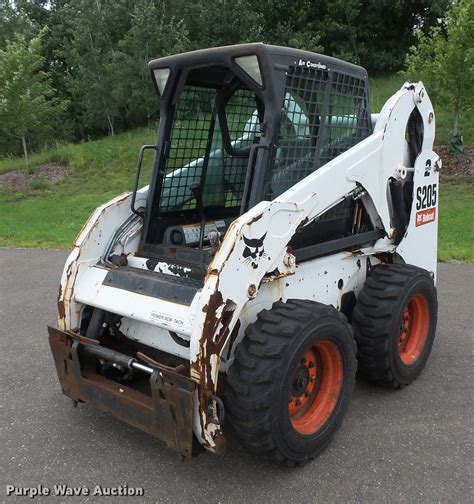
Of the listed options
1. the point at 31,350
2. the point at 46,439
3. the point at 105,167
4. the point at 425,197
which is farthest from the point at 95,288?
the point at 105,167

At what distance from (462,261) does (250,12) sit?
68.7 feet

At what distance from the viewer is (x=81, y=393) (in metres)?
3.21

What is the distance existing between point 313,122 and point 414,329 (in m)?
1.78

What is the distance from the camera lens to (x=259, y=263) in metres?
2.85

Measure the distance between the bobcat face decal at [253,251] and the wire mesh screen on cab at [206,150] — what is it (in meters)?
1.22

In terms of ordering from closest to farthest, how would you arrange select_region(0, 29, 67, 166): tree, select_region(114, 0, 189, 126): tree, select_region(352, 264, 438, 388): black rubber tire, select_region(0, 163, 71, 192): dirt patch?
1. select_region(352, 264, 438, 388): black rubber tire
2. select_region(0, 29, 67, 166): tree
3. select_region(0, 163, 71, 192): dirt patch
4. select_region(114, 0, 189, 126): tree

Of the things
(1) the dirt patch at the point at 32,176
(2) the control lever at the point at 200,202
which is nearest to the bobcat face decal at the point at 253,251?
(2) the control lever at the point at 200,202

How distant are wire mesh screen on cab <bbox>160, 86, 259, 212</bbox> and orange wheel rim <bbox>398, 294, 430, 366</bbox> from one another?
1.54 meters

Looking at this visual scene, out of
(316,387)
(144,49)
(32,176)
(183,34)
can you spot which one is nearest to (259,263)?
(316,387)

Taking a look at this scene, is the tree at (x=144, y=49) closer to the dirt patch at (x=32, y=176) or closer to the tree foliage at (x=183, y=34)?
the tree foliage at (x=183, y=34)

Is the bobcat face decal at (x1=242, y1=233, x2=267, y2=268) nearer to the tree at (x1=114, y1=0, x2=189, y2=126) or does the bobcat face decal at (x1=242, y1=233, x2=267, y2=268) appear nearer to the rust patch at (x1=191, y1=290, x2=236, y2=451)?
the rust patch at (x1=191, y1=290, x2=236, y2=451)

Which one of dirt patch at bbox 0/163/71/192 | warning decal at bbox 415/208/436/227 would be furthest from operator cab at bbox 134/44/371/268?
dirt patch at bbox 0/163/71/192

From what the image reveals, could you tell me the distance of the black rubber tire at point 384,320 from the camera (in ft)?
11.8

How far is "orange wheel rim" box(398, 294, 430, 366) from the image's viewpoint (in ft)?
13.1
